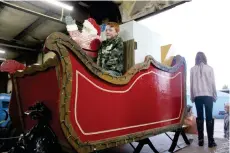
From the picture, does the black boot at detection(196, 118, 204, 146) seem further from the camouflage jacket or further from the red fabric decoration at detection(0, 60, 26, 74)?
the red fabric decoration at detection(0, 60, 26, 74)

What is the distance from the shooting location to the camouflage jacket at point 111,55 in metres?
1.96

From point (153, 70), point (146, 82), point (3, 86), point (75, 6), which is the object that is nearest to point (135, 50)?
point (153, 70)

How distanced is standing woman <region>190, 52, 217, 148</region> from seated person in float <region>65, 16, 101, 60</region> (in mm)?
1482

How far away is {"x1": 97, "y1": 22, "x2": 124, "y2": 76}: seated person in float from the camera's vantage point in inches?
77.3

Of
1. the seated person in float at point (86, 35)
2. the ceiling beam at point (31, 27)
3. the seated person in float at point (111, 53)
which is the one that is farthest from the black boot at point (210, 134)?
the ceiling beam at point (31, 27)

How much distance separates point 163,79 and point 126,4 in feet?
8.23

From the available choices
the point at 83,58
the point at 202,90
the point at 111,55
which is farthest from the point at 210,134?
the point at 83,58

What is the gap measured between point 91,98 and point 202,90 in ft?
6.14

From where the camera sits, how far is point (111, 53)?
2.00m

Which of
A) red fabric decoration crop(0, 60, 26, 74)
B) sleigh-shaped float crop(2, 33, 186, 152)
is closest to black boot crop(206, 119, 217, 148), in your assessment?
sleigh-shaped float crop(2, 33, 186, 152)

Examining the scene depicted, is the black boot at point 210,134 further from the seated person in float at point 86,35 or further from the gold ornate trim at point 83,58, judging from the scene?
the seated person in float at point 86,35

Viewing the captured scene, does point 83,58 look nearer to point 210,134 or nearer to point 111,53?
point 111,53

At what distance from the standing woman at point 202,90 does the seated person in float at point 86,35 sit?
4.86 ft

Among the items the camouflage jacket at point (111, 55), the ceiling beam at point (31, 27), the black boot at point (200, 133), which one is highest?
the ceiling beam at point (31, 27)
